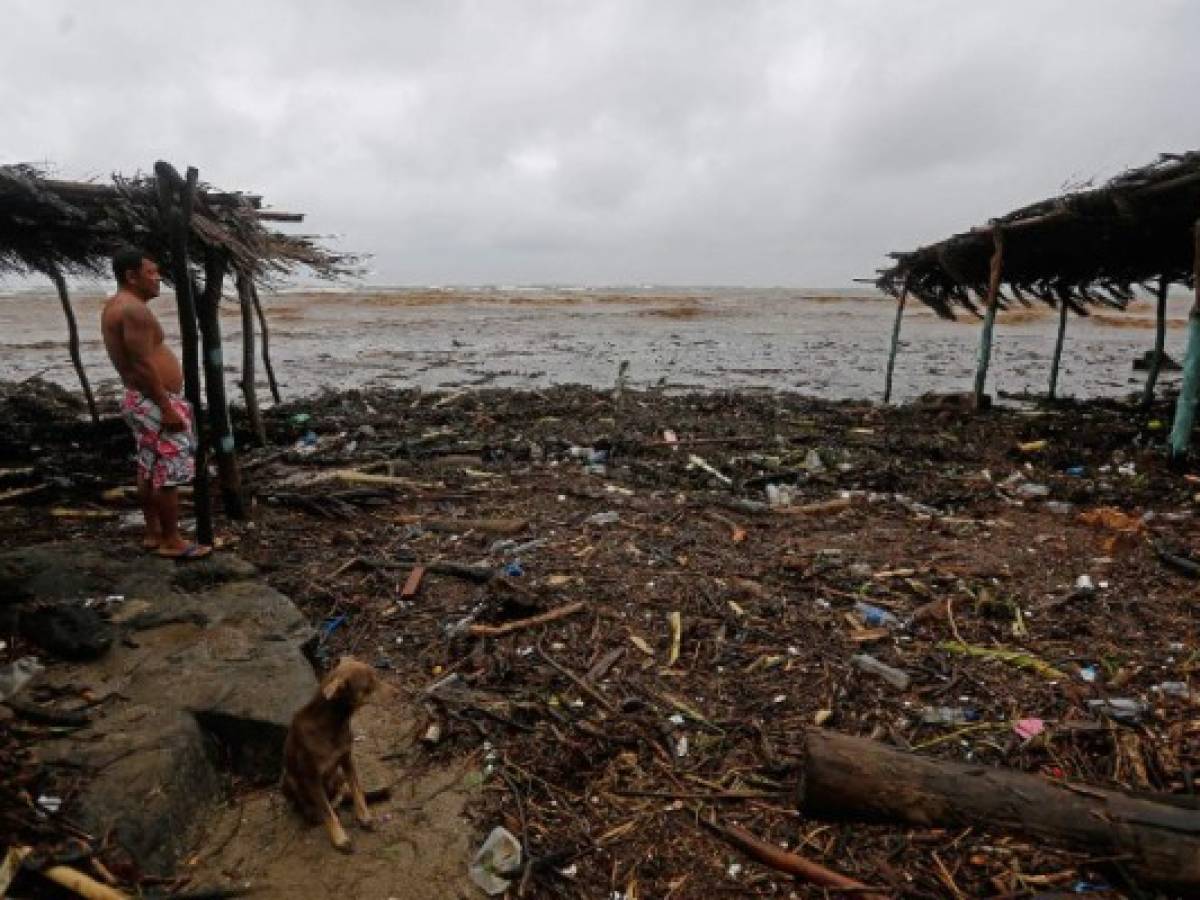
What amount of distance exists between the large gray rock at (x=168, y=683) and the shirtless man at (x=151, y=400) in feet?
1.02

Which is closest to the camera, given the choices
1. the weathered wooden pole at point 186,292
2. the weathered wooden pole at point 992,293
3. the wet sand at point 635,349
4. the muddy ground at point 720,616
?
the muddy ground at point 720,616

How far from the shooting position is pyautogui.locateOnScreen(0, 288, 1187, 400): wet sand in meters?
17.5

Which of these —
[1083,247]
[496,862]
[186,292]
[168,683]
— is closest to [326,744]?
[496,862]

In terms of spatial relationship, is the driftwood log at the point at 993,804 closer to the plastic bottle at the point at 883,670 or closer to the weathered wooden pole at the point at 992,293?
the plastic bottle at the point at 883,670

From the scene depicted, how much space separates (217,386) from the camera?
5.80 metres

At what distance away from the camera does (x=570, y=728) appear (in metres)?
3.46

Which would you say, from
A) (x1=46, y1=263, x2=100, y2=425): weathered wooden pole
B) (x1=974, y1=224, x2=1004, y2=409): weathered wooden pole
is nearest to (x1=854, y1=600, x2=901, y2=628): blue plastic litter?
(x1=974, y1=224, x2=1004, y2=409): weathered wooden pole

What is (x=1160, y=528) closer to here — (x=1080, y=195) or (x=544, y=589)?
(x=1080, y=195)

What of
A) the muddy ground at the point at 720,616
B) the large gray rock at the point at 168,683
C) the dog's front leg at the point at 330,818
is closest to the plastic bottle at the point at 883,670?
the muddy ground at the point at 720,616

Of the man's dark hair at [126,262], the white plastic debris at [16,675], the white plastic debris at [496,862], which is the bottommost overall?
the white plastic debris at [496,862]

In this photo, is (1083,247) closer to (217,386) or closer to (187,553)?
(217,386)

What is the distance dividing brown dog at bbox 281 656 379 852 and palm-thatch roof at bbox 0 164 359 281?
3.93 m

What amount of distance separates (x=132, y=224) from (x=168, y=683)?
4.89 m

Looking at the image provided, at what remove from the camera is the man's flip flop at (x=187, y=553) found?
4.86 meters
